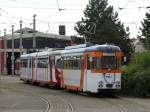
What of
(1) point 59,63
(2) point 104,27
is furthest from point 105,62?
(2) point 104,27

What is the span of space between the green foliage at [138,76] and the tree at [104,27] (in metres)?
49.8

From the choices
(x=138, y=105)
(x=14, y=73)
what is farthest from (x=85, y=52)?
(x=14, y=73)

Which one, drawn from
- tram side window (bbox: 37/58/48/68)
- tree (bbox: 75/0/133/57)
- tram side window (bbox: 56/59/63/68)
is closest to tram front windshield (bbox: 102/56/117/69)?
tram side window (bbox: 56/59/63/68)

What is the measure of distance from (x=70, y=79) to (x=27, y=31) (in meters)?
69.9

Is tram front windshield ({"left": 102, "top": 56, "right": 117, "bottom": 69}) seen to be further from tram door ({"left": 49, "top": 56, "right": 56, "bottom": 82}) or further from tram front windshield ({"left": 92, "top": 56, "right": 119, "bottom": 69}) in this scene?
tram door ({"left": 49, "top": 56, "right": 56, "bottom": 82})

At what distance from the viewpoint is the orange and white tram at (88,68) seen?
2983cm

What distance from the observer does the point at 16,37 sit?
102375 millimetres

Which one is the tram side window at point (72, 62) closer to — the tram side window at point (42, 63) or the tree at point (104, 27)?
the tram side window at point (42, 63)

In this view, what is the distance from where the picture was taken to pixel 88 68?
30469 millimetres

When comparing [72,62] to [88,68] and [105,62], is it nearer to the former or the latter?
[88,68]

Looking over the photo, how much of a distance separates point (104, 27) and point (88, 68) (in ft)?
194

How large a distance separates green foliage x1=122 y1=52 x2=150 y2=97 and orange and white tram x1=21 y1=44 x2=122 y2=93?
106 centimetres

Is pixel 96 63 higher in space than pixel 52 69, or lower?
higher

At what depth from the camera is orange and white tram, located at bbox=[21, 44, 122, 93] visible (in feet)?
97.9
